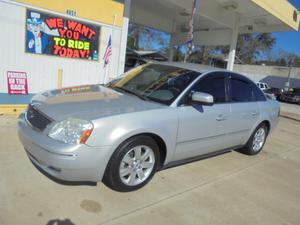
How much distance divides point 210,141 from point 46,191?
244 cm

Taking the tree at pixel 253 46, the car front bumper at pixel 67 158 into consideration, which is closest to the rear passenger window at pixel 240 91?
the car front bumper at pixel 67 158

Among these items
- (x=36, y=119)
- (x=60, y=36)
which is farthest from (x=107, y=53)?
(x=36, y=119)

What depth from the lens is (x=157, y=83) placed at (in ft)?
13.2

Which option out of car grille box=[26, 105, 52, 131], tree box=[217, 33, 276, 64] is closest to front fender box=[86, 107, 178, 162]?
car grille box=[26, 105, 52, 131]

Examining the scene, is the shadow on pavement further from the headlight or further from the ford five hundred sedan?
the headlight

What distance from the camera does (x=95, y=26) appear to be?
7312 mm

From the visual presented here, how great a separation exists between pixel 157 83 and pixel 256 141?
2695mm

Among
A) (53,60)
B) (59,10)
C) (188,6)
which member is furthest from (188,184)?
(188,6)

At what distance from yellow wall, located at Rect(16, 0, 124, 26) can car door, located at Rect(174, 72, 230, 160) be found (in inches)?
168

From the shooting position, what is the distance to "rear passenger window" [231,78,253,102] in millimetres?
4624

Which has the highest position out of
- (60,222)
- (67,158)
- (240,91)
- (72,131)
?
(240,91)

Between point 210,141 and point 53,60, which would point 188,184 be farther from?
point 53,60

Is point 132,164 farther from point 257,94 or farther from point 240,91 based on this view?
point 257,94

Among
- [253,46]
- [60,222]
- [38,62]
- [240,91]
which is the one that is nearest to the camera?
[60,222]
